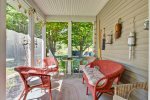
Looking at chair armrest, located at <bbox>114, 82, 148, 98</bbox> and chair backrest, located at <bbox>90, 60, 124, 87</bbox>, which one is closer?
chair armrest, located at <bbox>114, 82, 148, 98</bbox>

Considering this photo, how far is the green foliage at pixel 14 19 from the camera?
115 inches

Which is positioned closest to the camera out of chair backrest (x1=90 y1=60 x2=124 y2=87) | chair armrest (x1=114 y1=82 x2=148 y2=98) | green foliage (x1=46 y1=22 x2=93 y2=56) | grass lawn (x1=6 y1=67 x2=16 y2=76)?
chair armrest (x1=114 y1=82 x2=148 y2=98)

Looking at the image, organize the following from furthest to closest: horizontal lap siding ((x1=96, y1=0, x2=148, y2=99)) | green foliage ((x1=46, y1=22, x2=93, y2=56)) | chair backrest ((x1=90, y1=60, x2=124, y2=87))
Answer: green foliage ((x1=46, y1=22, x2=93, y2=56)) < chair backrest ((x1=90, y1=60, x2=124, y2=87)) < horizontal lap siding ((x1=96, y1=0, x2=148, y2=99))

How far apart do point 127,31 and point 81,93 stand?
1.90 m

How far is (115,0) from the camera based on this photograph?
419 cm

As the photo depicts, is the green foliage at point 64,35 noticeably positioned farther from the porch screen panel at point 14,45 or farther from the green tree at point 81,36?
the porch screen panel at point 14,45

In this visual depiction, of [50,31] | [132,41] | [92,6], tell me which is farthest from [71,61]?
[132,41]

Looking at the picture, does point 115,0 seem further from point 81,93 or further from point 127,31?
point 81,93

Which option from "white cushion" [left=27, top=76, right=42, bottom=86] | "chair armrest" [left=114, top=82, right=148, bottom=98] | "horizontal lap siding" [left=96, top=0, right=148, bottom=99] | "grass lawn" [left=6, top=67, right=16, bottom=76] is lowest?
"white cushion" [left=27, top=76, right=42, bottom=86]

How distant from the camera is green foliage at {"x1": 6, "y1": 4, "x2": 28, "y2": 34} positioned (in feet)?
9.57

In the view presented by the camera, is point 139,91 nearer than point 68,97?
→ Yes

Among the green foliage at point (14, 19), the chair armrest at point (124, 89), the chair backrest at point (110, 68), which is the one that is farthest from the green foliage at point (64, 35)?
the chair armrest at point (124, 89)

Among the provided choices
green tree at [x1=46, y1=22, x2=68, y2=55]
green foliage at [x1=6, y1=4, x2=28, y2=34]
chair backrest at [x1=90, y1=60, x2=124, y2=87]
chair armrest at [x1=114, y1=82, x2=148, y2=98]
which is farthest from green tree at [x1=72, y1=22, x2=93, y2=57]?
chair armrest at [x1=114, y1=82, x2=148, y2=98]

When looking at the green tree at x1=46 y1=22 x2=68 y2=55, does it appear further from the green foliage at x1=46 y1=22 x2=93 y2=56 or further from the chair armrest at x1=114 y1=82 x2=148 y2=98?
the chair armrest at x1=114 y1=82 x2=148 y2=98
